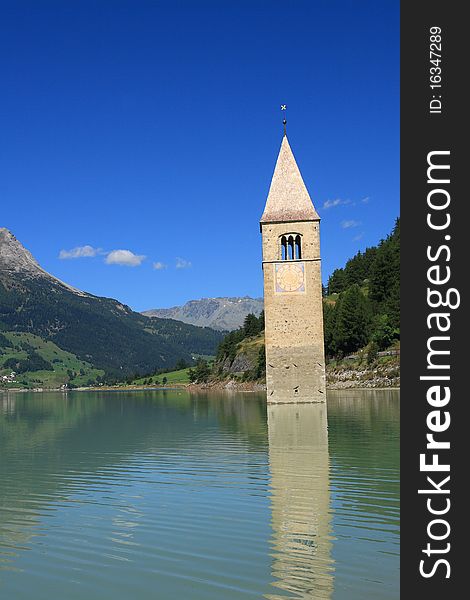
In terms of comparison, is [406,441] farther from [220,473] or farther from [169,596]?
[220,473]

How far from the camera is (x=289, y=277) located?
44.5 m

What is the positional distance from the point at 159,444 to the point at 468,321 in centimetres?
2057

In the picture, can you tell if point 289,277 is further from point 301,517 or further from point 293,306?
point 301,517

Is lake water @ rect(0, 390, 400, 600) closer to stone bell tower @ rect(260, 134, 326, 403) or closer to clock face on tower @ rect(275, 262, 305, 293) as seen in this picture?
stone bell tower @ rect(260, 134, 326, 403)

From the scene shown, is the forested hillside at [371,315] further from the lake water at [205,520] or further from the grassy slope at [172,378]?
the grassy slope at [172,378]

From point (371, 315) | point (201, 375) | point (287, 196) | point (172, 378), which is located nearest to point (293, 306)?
point (287, 196)

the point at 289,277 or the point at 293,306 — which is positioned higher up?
the point at 289,277

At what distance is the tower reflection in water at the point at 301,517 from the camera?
8.67 metres

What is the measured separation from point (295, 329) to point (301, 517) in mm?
32096

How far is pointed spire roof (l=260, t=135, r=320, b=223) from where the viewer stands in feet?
148

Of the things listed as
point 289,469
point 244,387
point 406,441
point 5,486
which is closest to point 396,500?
point 289,469

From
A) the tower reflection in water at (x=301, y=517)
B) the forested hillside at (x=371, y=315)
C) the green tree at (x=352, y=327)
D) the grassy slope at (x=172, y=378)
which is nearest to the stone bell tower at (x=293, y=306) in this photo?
the tower reflection in water at (x=301, y=517)

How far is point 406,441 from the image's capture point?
6926 mm

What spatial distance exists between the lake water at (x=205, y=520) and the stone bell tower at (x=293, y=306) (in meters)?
18.7
